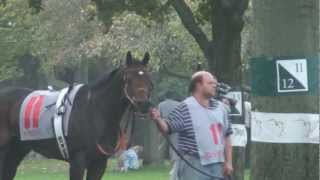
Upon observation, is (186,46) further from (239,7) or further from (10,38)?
(239,7)

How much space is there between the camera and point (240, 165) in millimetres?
13719

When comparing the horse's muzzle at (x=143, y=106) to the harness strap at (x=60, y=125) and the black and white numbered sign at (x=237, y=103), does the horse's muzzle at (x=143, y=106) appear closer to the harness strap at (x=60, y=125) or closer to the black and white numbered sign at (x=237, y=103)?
the harness strap at (x=60, y=125)

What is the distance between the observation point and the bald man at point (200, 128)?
862 centimetres

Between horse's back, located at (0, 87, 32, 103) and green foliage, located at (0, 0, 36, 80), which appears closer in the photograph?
horse's back, located at (0, 87, 32, 103)

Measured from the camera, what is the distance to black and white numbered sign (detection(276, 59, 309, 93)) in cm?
759

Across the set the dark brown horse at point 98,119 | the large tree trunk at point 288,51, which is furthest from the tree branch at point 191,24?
the large tree trunk at point 288,51

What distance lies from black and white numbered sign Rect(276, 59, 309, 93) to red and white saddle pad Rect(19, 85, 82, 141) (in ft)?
15.0

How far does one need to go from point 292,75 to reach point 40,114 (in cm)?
526

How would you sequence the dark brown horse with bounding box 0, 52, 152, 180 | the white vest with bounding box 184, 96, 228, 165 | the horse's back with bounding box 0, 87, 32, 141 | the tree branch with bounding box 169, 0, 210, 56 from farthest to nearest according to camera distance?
→ the tree branch with bounding box 169, 0, 210, 56 < the horse's back with bounding box 0, 87, 32, 141 < the dark brown horse with bounding box 0, 52, 152, 180 < the white vest with bounding box 184, 96, 228, 165

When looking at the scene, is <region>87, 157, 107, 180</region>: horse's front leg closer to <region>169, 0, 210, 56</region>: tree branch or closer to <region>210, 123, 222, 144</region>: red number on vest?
<region>210, 123, 222, 144</region>: red number on vest

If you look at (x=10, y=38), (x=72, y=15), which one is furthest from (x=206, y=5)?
(x=10, y=38)

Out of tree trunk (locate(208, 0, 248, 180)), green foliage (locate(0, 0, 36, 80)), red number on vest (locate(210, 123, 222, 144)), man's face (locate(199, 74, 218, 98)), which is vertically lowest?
red number on vest (locate(210, 123, 222, 144))

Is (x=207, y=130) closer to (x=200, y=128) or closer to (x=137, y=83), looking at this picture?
(x=200, y=128)

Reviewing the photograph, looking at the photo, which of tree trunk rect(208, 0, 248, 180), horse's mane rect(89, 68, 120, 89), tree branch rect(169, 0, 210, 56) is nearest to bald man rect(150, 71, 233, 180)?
horse's mane rect(89, 68, 120, 89)
